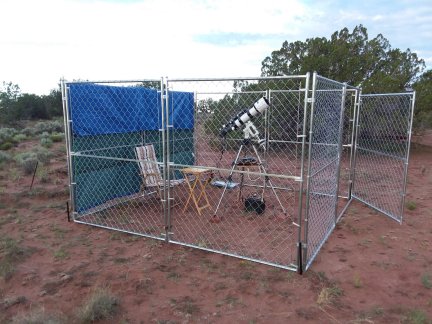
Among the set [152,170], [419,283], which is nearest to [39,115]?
[152,170]

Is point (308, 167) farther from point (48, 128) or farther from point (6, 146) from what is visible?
point (48, 128)

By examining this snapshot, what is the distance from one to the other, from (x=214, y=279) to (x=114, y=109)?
138 inches

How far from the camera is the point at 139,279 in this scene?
352cm

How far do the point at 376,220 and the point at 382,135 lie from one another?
20.1 ft

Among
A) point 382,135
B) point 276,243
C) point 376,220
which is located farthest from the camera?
point 382,135

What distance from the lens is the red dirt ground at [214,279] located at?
298cm

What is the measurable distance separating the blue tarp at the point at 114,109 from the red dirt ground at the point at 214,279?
5.45 feet

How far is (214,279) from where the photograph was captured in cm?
354

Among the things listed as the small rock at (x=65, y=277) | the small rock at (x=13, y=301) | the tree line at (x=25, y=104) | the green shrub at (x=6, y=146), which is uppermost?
the tree line at (x=25, y=104)

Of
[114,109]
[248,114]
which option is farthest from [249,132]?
[114,109]

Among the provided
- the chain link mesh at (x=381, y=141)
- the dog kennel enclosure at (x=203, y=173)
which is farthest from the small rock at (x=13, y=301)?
the chain link mesh at (x=381, y=141)

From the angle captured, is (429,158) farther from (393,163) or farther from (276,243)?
(276,243)

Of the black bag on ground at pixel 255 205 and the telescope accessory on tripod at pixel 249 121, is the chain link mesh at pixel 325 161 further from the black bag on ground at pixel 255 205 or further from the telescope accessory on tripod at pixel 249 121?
the black bag on ground at pixel 255 205

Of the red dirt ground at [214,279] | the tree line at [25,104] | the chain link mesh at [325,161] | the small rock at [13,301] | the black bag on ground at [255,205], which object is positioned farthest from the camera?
the tree line at [25,104]
